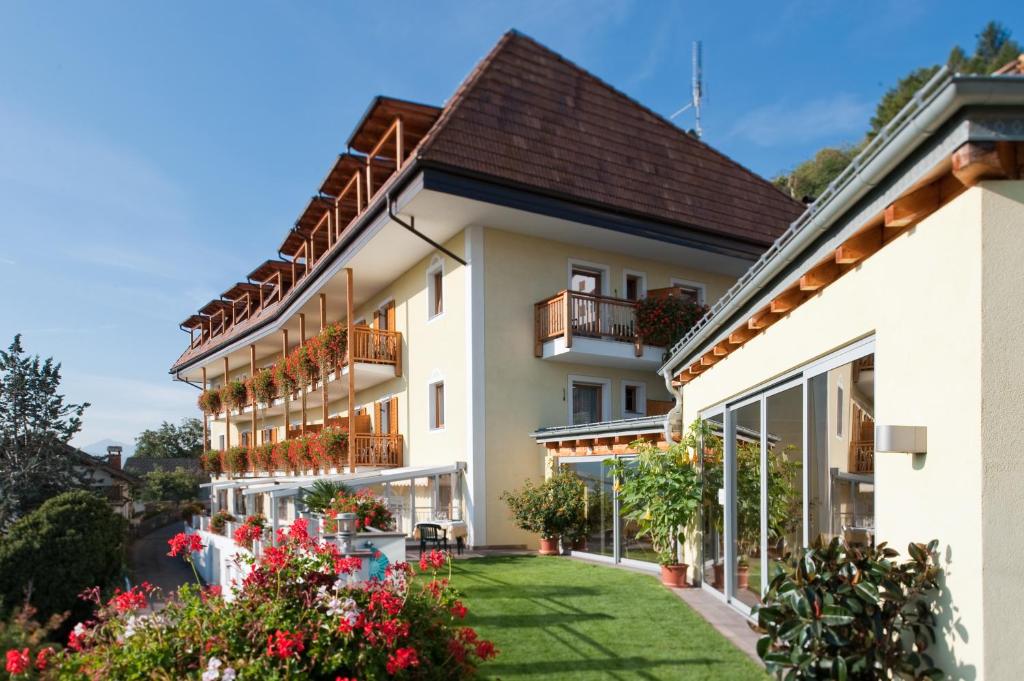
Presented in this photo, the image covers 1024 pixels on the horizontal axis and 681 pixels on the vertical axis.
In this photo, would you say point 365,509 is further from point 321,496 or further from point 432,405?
point 432,405

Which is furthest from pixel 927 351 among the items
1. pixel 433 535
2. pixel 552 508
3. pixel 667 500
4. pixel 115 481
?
pixel 115 481

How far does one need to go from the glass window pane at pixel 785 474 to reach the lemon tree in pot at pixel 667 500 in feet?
9.85

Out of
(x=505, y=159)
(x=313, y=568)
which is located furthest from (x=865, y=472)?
(x=505, y=159)

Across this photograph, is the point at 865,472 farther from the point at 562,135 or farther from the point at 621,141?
the point at 621,141

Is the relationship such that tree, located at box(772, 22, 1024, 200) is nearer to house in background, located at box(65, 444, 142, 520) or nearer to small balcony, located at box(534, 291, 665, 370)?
small balcony, located at box(534, 291, 665, 370)

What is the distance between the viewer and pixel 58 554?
17328 millimetres

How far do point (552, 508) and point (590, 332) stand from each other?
457 centimetres

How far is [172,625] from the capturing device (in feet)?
15.4

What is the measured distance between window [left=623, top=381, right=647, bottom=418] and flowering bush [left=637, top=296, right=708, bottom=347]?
1.41 meters

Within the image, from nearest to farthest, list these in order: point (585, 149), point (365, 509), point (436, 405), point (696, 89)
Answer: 1. point (365, 509)
2. point (585, 149)
3. point (436, 405)
4. point (696, 89)

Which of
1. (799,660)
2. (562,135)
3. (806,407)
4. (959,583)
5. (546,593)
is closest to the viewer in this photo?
(959,583)

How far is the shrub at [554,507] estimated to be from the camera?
602 inches

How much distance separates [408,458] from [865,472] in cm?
1607

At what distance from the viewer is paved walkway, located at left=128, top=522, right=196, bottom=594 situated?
73.5 ft
